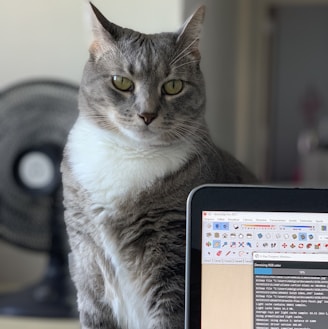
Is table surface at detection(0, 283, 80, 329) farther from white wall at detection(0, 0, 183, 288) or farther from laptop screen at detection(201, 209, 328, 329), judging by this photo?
laptop screen at detection(201, 209, 328, 329)

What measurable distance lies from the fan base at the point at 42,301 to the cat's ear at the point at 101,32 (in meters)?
0.58

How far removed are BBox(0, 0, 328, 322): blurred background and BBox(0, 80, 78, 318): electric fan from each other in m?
0.10

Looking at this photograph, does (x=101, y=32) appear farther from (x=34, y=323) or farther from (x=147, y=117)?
(x=34, y=323)

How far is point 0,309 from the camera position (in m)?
1.13

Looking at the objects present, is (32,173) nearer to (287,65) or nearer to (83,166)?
(83,166)

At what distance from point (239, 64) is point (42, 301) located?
1569 millimetres

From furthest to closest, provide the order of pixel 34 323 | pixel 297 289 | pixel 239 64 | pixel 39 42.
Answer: pixel 239 64 < pixel 39 42 < pixel 34 323 < pixel 297 289

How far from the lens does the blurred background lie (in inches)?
45.7

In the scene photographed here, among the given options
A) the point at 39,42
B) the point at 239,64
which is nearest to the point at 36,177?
the point at 39,42

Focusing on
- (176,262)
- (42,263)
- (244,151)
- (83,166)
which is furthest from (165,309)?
(244,151)

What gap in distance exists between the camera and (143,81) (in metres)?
0.62

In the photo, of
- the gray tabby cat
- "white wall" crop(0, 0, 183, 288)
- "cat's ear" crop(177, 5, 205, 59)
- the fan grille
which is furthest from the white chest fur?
"white wall" crop(0, 0, 183, 288)

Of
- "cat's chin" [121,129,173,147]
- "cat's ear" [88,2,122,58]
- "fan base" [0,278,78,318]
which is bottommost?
"fan base" [0,278,78,318]

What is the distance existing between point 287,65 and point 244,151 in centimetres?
206
